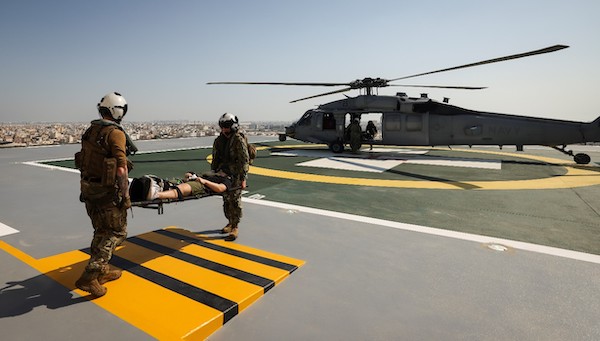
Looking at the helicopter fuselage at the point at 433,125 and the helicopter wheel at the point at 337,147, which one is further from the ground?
the helicopter fuselage at the point at 433,125

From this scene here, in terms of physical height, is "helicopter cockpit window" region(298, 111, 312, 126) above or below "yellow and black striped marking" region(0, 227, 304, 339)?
above

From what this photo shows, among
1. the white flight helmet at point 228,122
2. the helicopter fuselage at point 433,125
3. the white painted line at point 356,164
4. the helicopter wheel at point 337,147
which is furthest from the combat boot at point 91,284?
the helicopter wheel at point 337,147

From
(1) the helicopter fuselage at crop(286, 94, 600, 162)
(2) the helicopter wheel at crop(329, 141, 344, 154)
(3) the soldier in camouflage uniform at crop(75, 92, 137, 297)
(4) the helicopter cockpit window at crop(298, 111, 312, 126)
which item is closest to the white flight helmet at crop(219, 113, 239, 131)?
(3) the soldier in camouflage uniform at crop(75, 92, 137, 297)

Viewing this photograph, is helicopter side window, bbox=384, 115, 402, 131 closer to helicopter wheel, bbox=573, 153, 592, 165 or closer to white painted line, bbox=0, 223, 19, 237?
helicopter wheel, bbox=573, 153, 592, 165

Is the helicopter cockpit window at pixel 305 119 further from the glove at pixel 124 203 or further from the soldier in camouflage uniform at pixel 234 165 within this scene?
the glove at pixel 124 203

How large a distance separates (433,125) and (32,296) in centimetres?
1425

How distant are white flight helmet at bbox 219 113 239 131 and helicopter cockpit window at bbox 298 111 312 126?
12.1m

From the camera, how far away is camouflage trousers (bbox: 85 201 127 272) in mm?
2947

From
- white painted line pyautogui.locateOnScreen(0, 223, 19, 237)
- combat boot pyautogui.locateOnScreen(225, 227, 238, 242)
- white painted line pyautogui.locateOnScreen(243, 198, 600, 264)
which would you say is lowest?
white painted line pyautogui.locateOnScreen(243, 198, 600, 264)

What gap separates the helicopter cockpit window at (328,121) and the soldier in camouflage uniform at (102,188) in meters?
13.5

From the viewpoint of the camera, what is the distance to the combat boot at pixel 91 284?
2.86 m

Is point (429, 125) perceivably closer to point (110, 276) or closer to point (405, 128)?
point (405, 128)

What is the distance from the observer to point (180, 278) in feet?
10.8

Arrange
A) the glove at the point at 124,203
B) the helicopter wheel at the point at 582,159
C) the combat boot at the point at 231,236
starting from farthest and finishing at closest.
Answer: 1. the helicopter wheel at the point at 582,159
2. the combat boot at the point at 231,236
3. the glove at the point at 124,203
